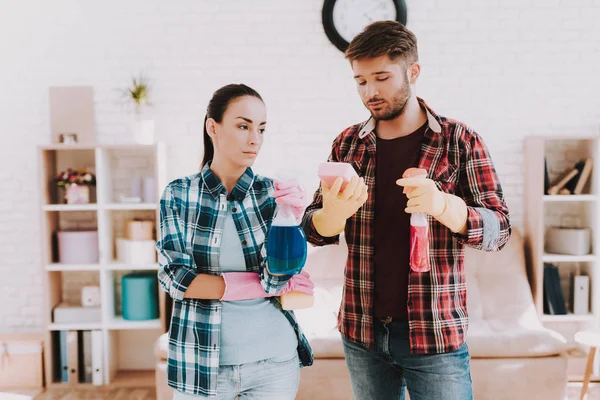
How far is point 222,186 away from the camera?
1.43 m

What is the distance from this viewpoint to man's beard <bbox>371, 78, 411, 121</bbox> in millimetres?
1387

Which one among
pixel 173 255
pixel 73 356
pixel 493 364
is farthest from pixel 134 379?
pixel 173 255

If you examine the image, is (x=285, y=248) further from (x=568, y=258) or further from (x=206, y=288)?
(x=568, y=258)

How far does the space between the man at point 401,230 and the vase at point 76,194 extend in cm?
226

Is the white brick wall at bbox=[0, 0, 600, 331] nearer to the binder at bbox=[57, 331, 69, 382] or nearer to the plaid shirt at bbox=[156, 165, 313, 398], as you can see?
the binder at bbox=[57, 331, 69, 382]

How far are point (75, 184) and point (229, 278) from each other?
2288 mm

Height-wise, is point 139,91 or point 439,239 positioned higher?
point 139,91

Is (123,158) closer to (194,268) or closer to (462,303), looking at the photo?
(194,268)

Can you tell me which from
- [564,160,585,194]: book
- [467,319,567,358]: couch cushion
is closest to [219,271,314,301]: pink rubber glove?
[467,319,567,358]: couch cushion

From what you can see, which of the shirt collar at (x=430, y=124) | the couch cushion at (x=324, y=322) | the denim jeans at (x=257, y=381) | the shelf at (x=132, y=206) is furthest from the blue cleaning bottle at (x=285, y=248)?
the shelf at (x=132, y=206)

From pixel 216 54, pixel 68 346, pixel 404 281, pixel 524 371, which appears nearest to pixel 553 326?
pixel 524 371

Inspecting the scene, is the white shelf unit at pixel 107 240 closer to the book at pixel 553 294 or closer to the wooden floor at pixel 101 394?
the wooden floor at pixel 101 394

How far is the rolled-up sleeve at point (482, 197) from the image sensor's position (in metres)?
1.30

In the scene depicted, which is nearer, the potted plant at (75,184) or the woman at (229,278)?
the woman at (229,278)
